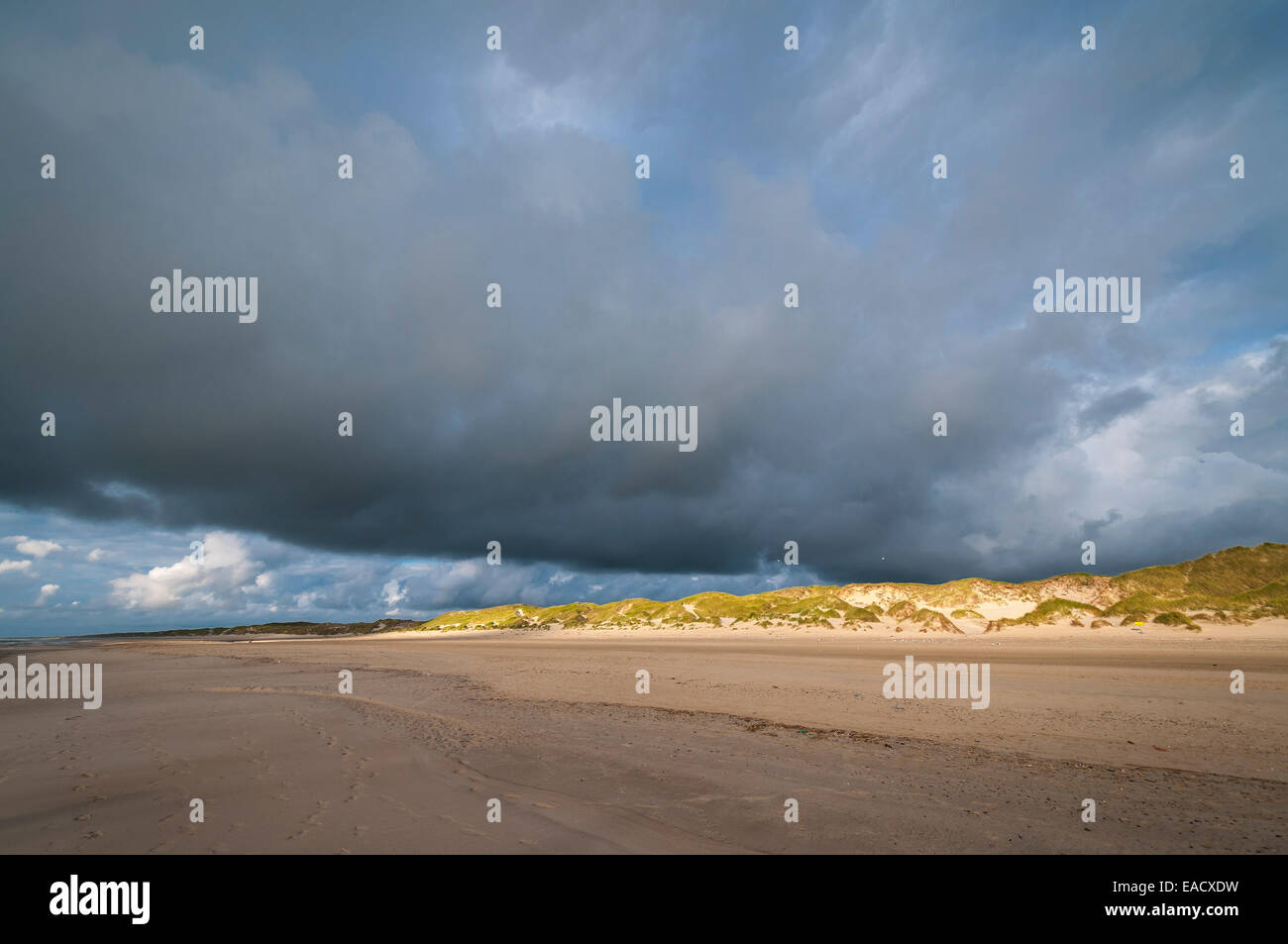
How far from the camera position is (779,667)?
85.7 ft

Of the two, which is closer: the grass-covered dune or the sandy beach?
the sandy beach

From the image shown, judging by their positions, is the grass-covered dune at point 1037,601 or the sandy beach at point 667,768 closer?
the sandy beach at point 667,768

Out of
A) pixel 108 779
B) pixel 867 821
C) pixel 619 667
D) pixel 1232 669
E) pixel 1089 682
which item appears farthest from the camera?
pixel 619 667

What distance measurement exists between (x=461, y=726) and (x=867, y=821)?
10458 mm

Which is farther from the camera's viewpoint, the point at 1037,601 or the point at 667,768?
the point at 1037,601

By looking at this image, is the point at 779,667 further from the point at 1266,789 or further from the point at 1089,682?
the point at 1266,789

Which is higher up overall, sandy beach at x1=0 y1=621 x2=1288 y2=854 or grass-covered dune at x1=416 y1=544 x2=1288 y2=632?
sandy beach at x1=0 y1=621 x2=1288 y2=854

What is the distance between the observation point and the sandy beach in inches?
275

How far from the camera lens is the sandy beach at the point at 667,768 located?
6.98 metres

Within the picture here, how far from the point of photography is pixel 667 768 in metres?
10.2

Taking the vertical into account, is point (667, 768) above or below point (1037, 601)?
above

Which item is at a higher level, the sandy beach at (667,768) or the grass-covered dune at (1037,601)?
the sandy beach at (667,768)
